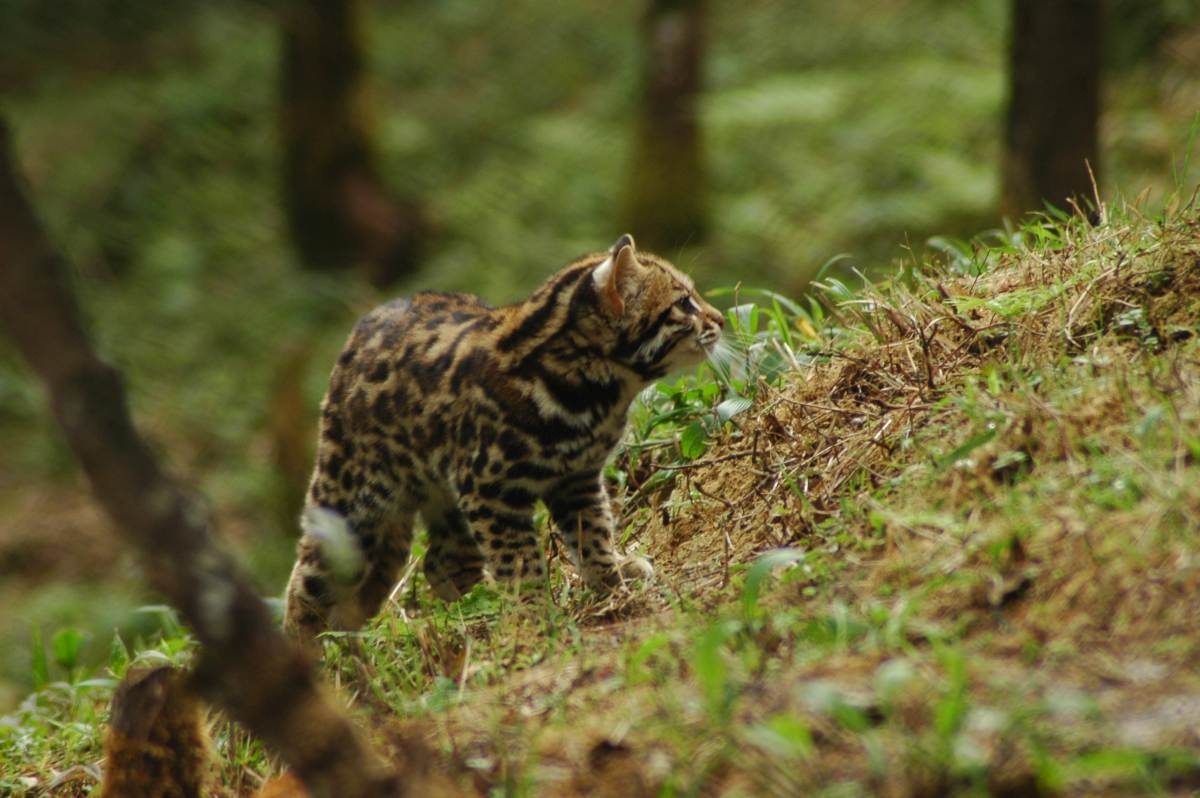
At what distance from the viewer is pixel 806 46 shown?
17594 millimetres

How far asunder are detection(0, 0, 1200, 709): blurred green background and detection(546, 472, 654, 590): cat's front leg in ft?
17.0

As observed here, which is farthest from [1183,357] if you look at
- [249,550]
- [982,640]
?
[249,550]

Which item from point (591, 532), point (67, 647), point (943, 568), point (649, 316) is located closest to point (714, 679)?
point (943, 568)

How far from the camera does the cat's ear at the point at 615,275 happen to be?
572 cm

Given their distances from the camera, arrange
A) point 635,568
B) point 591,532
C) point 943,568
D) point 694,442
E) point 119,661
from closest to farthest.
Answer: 1. point 943,568
2. point 635,568
3. point 591,532
4. point 694,442
5. point 119,661

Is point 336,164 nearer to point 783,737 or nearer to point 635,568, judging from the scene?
point 635,568

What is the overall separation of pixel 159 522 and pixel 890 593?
2203mm

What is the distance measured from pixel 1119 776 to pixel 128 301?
47.2 feet

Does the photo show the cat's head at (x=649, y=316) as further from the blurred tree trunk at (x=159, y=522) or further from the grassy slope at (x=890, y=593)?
the blurred tree trunk at (x=159, y=522)

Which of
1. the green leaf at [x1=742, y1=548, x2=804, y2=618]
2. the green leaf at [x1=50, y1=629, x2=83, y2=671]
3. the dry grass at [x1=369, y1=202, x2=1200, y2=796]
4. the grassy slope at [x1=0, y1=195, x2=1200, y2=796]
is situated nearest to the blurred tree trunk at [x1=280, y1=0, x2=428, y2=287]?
the green leaf at [x1=50, y1=629, x2=83, y2=671]

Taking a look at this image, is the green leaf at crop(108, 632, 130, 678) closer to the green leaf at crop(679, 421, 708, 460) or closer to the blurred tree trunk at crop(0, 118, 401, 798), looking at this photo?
the green leaf at crop(679, 421, 708, 460)

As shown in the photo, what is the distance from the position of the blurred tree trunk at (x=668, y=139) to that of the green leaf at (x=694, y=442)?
308 inches

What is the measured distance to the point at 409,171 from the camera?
1694cm


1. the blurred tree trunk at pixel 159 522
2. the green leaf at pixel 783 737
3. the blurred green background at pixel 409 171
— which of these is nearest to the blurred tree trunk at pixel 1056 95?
the blurred green background at pixel 409 171
